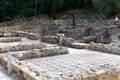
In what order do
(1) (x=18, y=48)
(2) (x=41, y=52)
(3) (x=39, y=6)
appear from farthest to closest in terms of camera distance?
1. (3) (x=39, y=6)
2. (1) (x=18, y=48)
3. (2) (x=41, y=52)

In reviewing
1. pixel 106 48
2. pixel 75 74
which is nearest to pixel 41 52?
pixel 106 48

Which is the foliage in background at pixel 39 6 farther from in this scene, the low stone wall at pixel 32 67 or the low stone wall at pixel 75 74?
the low stone wall at pixel 75 74

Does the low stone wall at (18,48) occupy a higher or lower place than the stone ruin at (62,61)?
higher

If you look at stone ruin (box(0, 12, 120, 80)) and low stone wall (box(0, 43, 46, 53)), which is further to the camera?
low stone wall (box(0, 43, 46, 53))

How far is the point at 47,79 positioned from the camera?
16.5 ft

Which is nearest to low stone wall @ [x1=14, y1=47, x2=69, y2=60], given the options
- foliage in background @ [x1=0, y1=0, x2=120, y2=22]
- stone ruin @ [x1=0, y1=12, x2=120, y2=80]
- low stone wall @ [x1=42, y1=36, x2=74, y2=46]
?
stone ruin @ [x1=0, y1=12, x2=120, y2=80]

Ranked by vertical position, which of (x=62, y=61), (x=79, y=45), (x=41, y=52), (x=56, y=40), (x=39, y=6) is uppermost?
(x=39, y=6)

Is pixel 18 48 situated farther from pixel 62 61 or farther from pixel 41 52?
pixel 62 61

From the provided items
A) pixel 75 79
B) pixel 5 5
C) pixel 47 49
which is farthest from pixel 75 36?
pixel 5 5

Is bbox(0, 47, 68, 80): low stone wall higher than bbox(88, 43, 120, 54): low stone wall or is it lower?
lower

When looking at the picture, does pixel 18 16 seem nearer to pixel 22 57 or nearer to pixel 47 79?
pixel 22 57

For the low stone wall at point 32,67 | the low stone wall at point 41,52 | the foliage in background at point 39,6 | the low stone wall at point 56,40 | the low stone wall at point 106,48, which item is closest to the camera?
the low stone wall at point 32,67

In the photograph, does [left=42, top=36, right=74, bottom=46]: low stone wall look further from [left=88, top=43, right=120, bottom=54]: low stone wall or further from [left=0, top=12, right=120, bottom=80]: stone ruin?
[left=88, top=43, right=120, bottom=54]: low stone wall

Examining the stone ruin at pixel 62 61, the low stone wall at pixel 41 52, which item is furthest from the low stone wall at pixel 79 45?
the low stone wall at pixel 41 52
